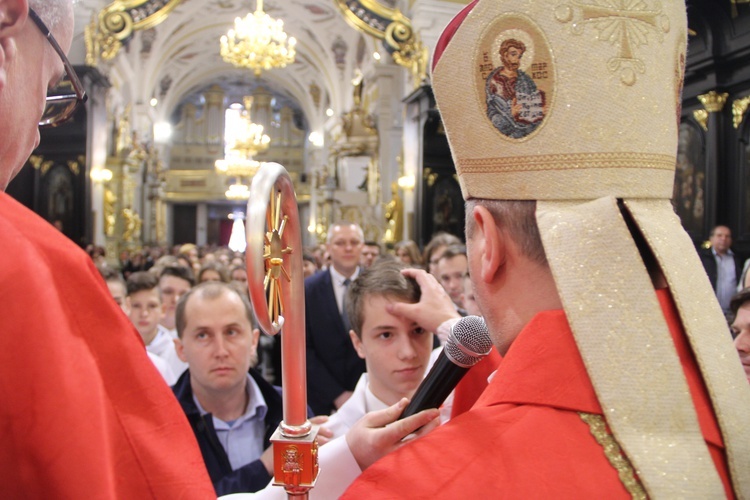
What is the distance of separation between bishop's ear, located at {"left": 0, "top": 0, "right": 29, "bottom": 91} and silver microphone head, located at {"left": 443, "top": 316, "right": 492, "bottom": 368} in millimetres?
938

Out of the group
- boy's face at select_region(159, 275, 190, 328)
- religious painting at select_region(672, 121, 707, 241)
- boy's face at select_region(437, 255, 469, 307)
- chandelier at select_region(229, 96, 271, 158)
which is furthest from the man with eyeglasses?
chandelier at select_region(229, 96, 271, 158)

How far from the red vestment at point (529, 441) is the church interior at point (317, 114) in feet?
1.86

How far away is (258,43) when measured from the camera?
14.5 metres

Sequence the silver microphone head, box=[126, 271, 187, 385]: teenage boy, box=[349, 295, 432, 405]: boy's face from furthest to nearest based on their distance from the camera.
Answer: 1. box=[126, 271, 187, 385]: teenage boy
2. box=[349, 295, 432, 405]: boy's face
3. the silver microphone head

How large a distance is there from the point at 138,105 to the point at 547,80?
85.9 ft

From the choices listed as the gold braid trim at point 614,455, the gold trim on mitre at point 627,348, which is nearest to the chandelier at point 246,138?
the gold trim on mitre at point 627,348

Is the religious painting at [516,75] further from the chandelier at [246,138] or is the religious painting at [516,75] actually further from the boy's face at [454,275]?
the chandelier at [246,138]

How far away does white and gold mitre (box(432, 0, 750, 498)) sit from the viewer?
104cm

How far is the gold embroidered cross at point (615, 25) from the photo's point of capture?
46.7 inches

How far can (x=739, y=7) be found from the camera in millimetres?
7992

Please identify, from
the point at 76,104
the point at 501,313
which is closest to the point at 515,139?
the point at 501,313

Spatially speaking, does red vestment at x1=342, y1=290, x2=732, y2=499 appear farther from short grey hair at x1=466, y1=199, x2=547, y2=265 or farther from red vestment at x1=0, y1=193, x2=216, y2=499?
A: red vestment at x1=0, y1=193, x2=216, y2=499

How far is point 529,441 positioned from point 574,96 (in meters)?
0.59

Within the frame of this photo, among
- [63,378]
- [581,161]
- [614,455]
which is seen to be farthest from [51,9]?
[614,455]
